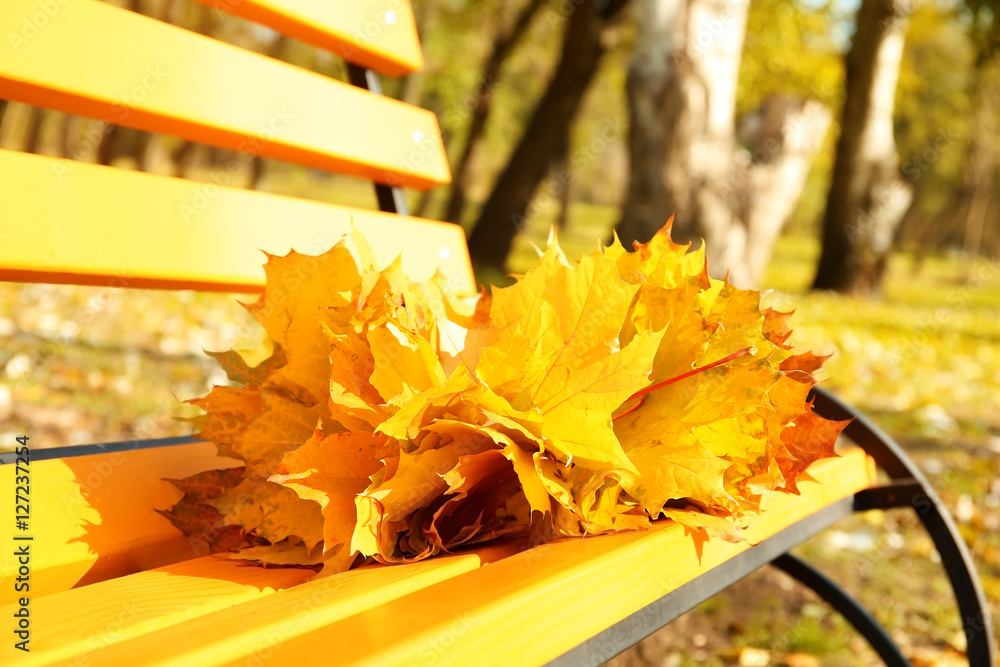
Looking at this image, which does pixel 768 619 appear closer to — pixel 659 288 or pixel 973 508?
pixel 973 508

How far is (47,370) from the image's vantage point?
11.2ft

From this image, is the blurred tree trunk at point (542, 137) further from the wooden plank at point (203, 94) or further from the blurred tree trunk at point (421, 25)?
the wooden plank at point (203, 94)

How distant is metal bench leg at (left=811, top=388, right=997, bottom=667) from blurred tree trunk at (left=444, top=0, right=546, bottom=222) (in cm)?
869

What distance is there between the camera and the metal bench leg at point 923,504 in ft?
4.71

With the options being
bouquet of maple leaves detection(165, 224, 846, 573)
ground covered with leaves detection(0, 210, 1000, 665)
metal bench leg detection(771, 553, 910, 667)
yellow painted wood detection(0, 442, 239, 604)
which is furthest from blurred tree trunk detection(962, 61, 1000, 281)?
yellow painted wood detection(0, 442, 239, 604)

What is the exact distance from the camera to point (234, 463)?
121cm

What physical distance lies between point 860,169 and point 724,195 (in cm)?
683

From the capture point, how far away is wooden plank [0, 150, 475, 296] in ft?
3.70

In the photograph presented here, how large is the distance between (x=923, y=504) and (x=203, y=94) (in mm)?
1473

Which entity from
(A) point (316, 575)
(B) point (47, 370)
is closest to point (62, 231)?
(A) point (316, 575)

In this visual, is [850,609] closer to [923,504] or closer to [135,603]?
[923,504]

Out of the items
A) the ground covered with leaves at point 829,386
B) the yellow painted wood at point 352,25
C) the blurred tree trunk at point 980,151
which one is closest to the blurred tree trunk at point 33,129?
the ground covered with leaves at point 829,386

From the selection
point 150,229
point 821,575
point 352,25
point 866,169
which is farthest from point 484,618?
point 866,169

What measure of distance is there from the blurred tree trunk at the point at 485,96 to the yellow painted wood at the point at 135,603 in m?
9.26
